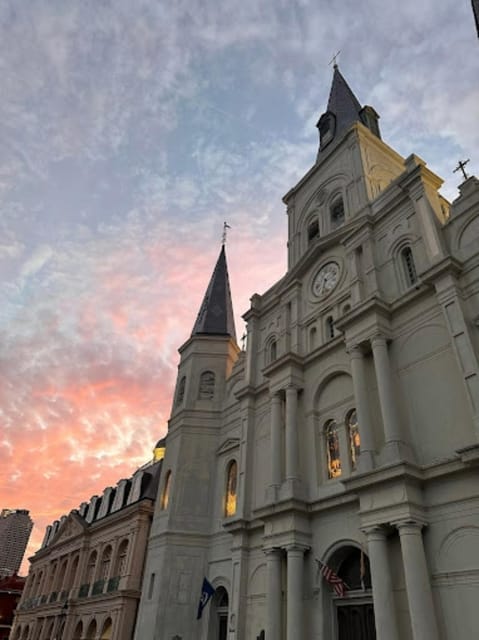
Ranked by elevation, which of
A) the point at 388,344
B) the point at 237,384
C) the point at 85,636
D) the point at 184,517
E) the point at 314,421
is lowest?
the point at 85,636

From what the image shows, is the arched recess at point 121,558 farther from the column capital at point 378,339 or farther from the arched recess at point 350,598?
the column capital at point 378,339

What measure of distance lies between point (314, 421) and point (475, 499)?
6.99 meters

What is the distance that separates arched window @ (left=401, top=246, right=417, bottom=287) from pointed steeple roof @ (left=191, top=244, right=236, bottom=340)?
12522 mm

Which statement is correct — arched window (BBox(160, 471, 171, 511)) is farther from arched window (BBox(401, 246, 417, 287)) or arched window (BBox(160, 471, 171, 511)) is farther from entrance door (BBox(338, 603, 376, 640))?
arched window (BBox(401, 246, 417, 287))

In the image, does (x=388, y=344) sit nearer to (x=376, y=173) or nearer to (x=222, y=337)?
(x=376, y=173)

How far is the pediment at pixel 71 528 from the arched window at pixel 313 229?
25.3 m

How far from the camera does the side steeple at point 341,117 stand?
93.7ft

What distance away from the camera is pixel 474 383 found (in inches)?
503

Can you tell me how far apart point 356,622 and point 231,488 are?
865 cm

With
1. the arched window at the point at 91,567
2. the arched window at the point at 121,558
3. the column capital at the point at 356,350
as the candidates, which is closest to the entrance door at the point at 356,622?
the column capital at the point at 356,350

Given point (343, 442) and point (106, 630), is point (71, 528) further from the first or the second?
point (343, 442)

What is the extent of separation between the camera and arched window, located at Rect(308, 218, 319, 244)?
25067mm

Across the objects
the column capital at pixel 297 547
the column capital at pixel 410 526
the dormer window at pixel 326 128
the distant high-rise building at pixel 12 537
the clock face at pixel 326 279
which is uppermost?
the distant high-rise building at pixel 12 537

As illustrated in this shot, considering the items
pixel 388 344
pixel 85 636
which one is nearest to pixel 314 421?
pixel 388 344
